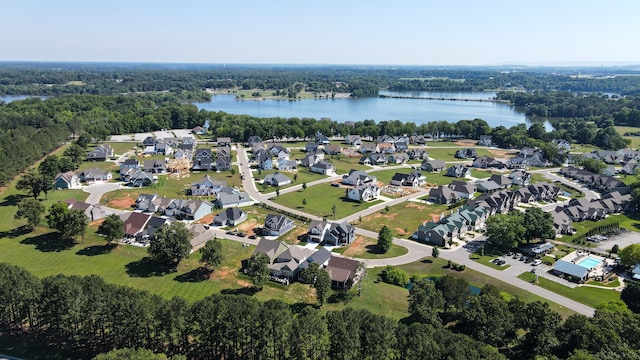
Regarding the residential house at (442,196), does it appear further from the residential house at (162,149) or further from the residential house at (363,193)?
the residential house at (162,149)

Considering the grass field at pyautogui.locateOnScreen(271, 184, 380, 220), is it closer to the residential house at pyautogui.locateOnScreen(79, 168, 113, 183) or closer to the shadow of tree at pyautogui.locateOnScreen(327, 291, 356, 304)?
the shadow of tree at pyautogui.locateOnScreen(327, 291, 356, 304)

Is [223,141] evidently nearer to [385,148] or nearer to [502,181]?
[385,148]

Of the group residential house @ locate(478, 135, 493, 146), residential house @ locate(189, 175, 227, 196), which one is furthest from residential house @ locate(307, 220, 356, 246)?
residential house @ locate(478, 135, 493, 146)

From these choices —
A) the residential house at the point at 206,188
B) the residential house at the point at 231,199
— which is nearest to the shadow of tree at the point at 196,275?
the residential house at the point at 231,199

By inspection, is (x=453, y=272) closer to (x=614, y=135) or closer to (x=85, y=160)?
(x=85, y=160)

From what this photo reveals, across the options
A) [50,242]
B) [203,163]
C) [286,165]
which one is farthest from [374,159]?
[50,242]
